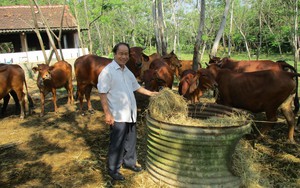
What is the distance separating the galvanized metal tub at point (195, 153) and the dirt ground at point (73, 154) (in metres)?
0.33

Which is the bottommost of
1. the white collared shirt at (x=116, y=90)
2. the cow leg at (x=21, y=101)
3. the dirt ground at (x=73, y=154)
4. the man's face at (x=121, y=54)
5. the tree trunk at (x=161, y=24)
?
the dirt ground at (x=73, y=154)

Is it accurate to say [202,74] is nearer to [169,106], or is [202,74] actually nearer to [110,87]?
[169,106]

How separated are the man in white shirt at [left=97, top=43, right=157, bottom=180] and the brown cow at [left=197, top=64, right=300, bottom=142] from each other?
250 centimetres

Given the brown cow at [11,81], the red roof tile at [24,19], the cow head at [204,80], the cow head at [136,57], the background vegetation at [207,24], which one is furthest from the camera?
the background vegetation at [207,24]

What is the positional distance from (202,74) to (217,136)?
3.12 m

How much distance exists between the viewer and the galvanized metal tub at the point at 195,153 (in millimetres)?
3471

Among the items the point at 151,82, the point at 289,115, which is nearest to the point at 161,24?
the point at 151,82

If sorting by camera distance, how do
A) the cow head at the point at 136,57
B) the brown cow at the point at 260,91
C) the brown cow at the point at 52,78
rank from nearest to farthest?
the brown cow at the point at 260,91, the cow head at the point at 136,57, the brown cow at the point at 52,78

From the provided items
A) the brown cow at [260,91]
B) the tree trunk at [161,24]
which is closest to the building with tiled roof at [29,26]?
the tree trunk at [161,24]

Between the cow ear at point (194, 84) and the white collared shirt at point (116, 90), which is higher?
the white collared shirt at point (116, 90)

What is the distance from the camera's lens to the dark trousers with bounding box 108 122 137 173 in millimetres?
4082

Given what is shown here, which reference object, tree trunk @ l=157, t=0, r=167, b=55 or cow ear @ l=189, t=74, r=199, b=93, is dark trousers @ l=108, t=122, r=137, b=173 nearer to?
cow ear @ l=189, t=74, r=199, b=93

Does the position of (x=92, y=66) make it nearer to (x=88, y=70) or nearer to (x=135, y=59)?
(x=88, y=70)

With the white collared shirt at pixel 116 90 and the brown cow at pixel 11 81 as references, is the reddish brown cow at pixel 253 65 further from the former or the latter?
the brown cow at pixel 11 81
